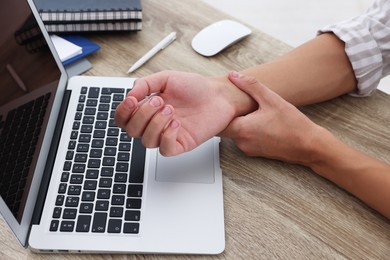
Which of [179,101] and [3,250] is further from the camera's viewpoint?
[179,101]

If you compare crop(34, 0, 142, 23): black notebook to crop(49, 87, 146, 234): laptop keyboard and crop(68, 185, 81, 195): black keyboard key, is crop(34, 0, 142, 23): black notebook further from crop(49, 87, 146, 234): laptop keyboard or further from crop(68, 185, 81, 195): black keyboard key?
crop(68, 185, 81, 195): black keyboard key

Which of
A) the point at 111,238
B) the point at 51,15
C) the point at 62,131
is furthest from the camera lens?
the point at 51,15

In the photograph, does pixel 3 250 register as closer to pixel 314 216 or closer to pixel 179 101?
pixel 179 101

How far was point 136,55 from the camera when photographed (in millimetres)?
879

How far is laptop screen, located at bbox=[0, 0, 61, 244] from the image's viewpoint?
59 cm

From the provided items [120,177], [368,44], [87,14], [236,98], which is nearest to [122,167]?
[120,177]

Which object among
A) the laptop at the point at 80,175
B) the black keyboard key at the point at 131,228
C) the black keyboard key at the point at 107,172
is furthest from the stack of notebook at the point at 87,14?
the black keyboard key at the point at 131,228

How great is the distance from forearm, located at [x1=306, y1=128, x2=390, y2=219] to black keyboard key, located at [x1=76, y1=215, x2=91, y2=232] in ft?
1.22

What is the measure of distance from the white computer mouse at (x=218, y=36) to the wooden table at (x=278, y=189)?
0.02 meters

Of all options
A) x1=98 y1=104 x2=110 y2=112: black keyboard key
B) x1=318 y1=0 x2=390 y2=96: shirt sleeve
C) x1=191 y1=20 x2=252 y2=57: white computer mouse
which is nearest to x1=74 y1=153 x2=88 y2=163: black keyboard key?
x1=98 y1=104 x2=110 y2=112: black keyboard key

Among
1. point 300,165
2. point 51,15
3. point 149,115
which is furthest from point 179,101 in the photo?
point 51,15

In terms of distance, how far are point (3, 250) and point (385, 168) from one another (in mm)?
602

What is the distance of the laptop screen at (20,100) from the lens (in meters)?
0.59

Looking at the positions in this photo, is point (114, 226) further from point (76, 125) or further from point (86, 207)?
point (76, 125)
